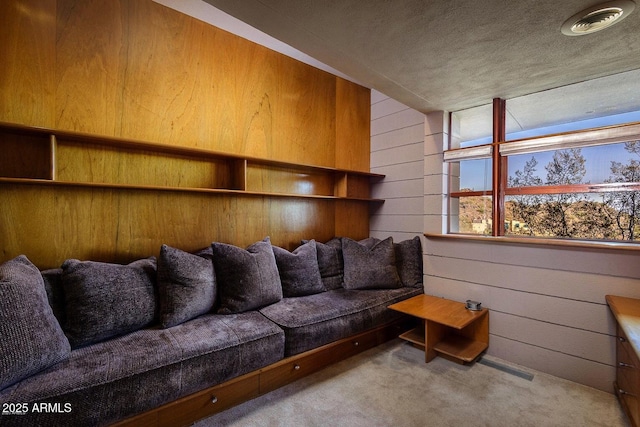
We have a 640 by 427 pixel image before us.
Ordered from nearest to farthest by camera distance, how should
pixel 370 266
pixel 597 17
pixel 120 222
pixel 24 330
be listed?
pixel 24 330 → pixel 597 17 → pixel 120 222 → pixel 370 266

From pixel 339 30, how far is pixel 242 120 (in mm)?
1405

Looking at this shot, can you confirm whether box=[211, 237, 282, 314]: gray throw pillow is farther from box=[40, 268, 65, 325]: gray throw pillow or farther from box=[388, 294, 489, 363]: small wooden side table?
box=[388, 294, 489, 363]: small wooden side table

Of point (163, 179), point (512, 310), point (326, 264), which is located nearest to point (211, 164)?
point (163, 179)

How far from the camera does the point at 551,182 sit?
2.31 m

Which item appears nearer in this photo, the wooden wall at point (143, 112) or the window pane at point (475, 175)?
the wooden wall at point (143, 112)

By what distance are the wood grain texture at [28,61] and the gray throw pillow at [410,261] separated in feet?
10.1

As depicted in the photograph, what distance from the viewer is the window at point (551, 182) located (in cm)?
200

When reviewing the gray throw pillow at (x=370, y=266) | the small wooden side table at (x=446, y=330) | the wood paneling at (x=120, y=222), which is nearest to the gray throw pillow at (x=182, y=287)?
the wood paneling at (x=120, y=222)

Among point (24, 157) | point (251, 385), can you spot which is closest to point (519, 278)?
point (251, 385)

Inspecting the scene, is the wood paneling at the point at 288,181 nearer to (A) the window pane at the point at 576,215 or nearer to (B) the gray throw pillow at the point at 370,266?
(B) the gray throw pillow at the point at 370,266

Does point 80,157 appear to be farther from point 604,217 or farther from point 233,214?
point 604,217

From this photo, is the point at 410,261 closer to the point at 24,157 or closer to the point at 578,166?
the point at 578,166

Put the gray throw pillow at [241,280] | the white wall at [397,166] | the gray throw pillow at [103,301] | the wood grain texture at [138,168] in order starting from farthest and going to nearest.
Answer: the white wall at [397,166] → the gray throw pillow at [241,280] → the wood grain texture at [138,168] → the gray throw pillow at [103,301]

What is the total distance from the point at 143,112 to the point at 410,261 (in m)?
2.76
